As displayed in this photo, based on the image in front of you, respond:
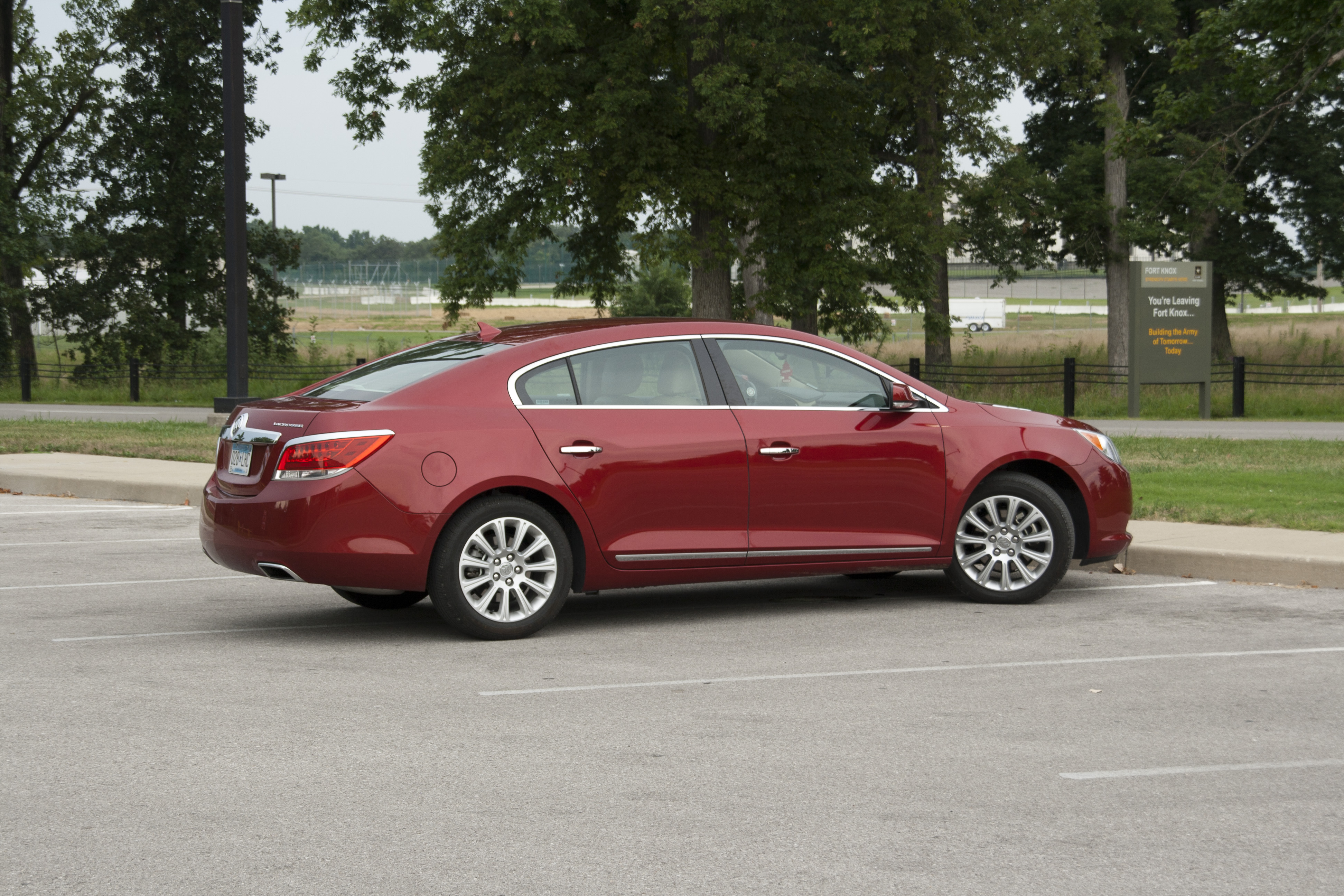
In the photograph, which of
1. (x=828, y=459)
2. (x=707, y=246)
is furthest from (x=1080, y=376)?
(x=828, y=459)

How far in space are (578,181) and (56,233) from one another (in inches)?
776

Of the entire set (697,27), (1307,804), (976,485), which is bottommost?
(1307,804)

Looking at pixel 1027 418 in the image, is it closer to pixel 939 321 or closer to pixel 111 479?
pixel 111 479

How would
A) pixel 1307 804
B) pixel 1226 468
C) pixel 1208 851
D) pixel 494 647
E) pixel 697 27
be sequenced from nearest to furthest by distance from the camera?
pixel 1208 851 < pixel 1307 804 < pixel 494 647 < pixel 1226 468 < pixel 697 27

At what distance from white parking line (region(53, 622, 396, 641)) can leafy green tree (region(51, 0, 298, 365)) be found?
35.0 m

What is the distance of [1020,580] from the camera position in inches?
345

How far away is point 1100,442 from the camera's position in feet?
29.6

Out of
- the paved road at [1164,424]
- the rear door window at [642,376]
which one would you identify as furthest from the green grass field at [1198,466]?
the rear door window at [642,376]

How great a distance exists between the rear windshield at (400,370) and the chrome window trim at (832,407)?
1.34 metres

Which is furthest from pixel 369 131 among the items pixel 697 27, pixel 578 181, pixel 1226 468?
pixel 1226 468

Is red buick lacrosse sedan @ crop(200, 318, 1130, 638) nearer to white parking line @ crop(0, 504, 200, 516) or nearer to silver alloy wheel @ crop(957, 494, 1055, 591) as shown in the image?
silver alloy wheel @ crop(957, 494, 1055, 591)

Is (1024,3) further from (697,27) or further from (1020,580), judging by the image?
(1020,580)

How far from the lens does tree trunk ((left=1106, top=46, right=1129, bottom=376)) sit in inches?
1388

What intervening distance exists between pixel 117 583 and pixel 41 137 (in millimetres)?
37804
